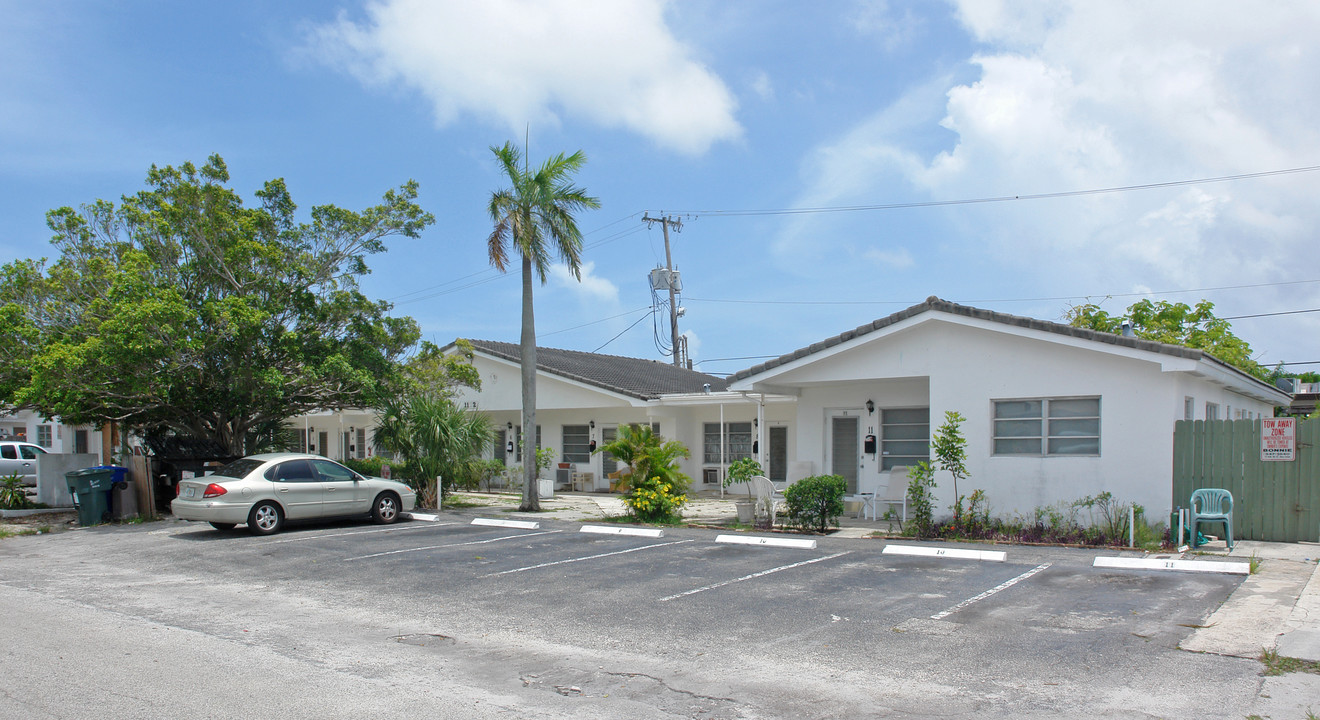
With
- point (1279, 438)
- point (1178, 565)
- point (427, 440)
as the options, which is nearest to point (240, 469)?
point (427, 440)

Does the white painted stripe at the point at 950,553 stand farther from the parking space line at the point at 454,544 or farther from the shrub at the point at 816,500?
the parking space line at the point at 454,544

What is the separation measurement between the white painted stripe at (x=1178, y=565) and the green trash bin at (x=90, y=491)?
17.6 m

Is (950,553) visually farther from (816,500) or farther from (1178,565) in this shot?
(816,500)

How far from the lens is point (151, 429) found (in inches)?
840

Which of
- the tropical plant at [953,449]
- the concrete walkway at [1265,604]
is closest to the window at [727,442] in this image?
the concrete walkway at [1265,604]

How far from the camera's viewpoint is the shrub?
15.1 meters

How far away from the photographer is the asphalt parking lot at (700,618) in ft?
20.4

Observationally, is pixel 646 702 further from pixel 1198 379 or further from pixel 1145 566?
pixel 1198 379

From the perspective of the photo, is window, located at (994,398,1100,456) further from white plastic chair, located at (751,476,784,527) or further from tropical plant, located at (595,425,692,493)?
tropical plant, located at (595,425,692,493)

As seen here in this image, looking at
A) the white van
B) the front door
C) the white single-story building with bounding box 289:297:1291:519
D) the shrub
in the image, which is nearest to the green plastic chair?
the white single-story building with bounding box 289:297:1291:519

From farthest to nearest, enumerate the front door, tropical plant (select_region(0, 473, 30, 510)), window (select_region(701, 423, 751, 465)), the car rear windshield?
window (select_region(701, 423, 751, 465))
tropical plant (select_region(0, 473, 30, 510))
the front door
the car rear windshield

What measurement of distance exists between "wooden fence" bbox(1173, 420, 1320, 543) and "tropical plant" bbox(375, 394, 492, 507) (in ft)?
46.9

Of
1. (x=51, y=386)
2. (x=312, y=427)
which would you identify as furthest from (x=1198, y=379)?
(x=312, y=427)

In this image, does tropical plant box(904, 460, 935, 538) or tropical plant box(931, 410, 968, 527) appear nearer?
tropical plant box(931, 410, 968, 527)
